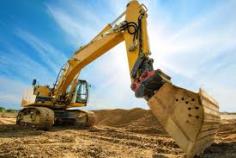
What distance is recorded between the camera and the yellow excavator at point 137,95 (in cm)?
502

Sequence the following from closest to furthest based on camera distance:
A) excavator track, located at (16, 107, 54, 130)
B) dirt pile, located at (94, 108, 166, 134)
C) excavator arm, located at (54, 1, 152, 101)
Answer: excavator arm, located at (54, 1, 152, 101)
excavator track, located at (16, 107, 54, 130)
dirt pile, located at (94, 108, 166, 134)

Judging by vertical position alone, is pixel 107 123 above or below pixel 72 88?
below

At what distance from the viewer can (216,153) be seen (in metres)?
6.78

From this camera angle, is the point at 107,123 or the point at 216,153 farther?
the point at 107,123

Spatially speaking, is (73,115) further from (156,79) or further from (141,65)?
(156,79)

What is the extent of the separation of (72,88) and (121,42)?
469cm

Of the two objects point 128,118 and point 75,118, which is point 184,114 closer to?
point 75,118

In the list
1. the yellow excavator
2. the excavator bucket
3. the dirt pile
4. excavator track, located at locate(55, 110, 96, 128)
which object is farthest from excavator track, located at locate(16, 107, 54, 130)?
the excavator bucket

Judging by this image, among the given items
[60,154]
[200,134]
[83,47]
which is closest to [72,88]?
[83,47]

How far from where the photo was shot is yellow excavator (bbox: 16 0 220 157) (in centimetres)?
502

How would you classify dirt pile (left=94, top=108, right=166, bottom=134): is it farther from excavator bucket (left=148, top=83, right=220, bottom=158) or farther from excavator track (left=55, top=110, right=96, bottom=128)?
excavator bucket (left=148, top=83, right=220, bottom=158)

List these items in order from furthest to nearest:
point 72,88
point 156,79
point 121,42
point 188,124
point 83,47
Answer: point 72,88 < point 83,47 < point 121,42 < point 156,79 < point 188,124

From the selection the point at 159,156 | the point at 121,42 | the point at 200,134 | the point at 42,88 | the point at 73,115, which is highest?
the point at 121,42

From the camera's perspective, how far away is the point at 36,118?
12680mm
